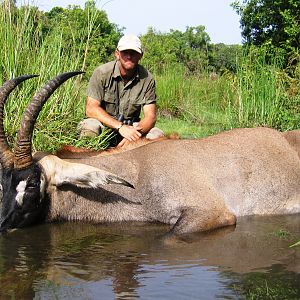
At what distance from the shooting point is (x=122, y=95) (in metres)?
8.17

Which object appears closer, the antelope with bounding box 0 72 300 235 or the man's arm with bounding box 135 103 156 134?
the antelope with bounding box 0 72 300 235

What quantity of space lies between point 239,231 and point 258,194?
0.89 meters

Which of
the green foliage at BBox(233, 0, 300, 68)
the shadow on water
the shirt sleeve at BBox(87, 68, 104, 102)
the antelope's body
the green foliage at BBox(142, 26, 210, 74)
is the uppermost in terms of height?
the green foliage at BBox(142, 26, 210, 74)

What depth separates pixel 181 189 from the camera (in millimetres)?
5680

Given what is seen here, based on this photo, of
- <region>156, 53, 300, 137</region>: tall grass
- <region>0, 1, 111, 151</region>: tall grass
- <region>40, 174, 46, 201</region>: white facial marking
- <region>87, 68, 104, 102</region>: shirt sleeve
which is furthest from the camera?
<region>156, 53, 300, 137</region>: tall grass

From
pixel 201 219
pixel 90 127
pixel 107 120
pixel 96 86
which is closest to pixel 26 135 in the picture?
pixel 201 219

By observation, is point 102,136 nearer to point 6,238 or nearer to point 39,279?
point 6,238

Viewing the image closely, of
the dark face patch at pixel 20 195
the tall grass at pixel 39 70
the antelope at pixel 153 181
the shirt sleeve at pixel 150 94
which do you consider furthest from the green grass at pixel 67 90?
the dark face patch at pixel 20 195

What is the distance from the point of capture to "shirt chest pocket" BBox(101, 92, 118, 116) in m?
8.07

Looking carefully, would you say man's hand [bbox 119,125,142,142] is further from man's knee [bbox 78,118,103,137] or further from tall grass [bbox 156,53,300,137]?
tall grass [bbox 156,53,300,137]

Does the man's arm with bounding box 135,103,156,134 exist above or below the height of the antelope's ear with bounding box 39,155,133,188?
above

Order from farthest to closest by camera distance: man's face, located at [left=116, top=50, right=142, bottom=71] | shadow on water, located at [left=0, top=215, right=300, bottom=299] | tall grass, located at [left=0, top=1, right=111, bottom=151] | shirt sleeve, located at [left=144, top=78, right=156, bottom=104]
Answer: shirt sleeve, located at [left=144, top=78, right=156, bottom=104]
man's face, located at [left=116, top=50, right=142, bottom=71]
tall grass, located at [left=0, top=1, right=111, bottom=151]
shadow on water, located at [left=0, top=215, right=300, bottom=299]

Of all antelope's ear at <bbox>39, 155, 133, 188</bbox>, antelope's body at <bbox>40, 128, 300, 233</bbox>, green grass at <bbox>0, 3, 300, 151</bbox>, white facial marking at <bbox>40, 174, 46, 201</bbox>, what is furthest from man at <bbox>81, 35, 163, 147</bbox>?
white facial marking at <bbox>40, 174, 46, 201</bbox>

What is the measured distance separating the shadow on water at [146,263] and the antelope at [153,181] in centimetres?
17
